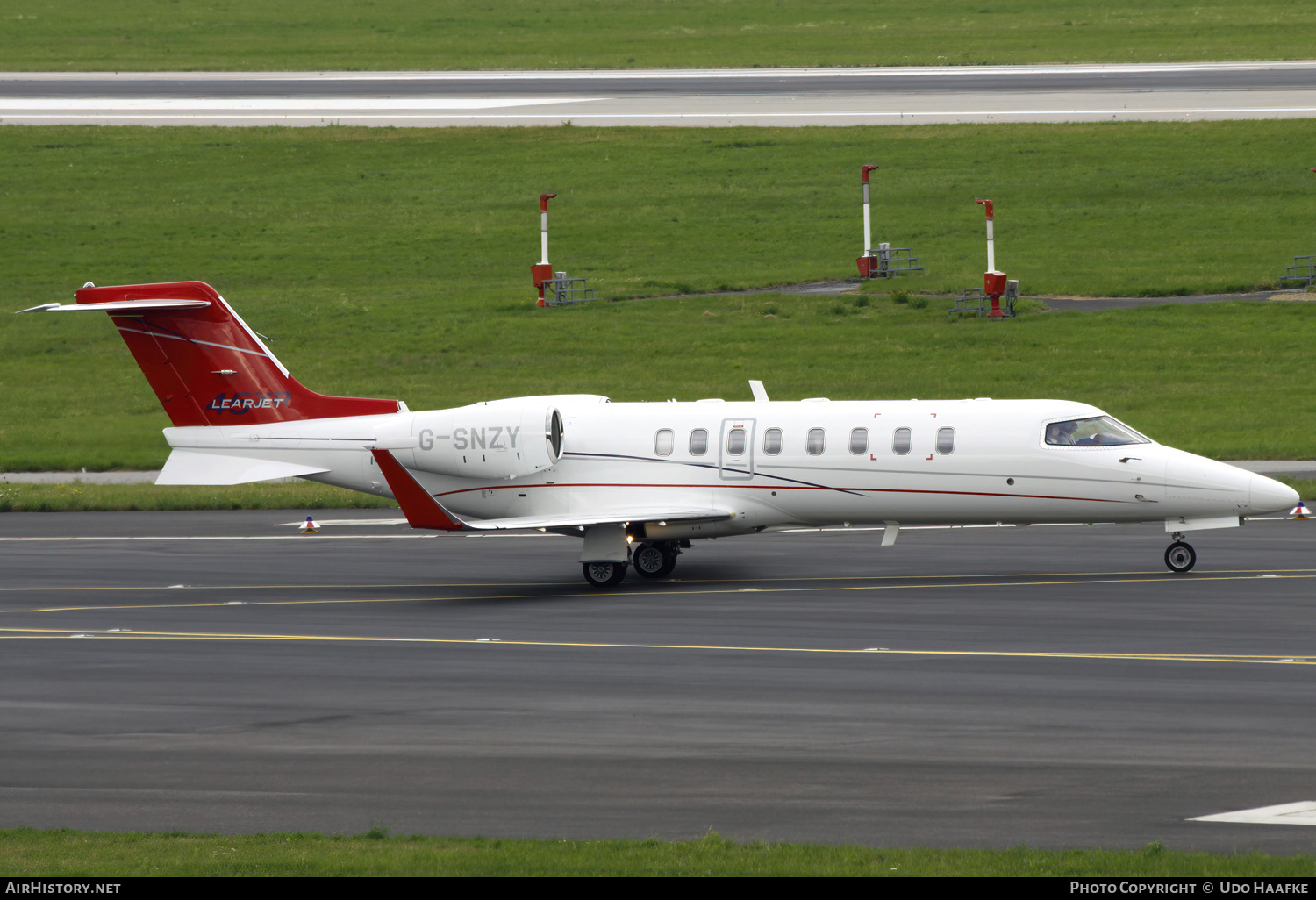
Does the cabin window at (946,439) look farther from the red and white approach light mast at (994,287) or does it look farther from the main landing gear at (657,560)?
the red and white approach light mast at (994,287)

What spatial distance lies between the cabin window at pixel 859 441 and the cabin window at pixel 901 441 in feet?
1.42

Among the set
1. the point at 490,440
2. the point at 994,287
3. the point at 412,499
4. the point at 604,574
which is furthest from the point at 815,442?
the point at 994,287

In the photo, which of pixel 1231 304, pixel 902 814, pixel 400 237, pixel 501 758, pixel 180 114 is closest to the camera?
pixel 902 814

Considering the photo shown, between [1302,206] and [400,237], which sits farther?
[400,237]

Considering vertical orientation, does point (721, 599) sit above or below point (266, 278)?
below

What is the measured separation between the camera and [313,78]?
80750mm

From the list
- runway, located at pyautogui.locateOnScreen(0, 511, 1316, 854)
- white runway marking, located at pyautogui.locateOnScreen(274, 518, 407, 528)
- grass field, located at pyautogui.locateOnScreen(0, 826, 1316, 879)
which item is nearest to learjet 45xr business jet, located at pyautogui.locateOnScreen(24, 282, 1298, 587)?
runway, located at pyautogui.locateOnScreen(0, 511, 1316, 854)

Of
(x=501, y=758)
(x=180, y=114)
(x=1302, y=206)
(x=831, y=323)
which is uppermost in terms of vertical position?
(x=180, y=114)

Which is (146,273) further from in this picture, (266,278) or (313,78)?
(313,78)

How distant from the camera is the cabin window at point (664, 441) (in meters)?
26.4

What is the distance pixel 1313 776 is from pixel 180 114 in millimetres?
67861

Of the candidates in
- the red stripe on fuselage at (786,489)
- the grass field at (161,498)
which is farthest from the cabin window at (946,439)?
the grass field at (161,498)

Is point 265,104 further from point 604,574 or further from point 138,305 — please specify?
point 604,574
